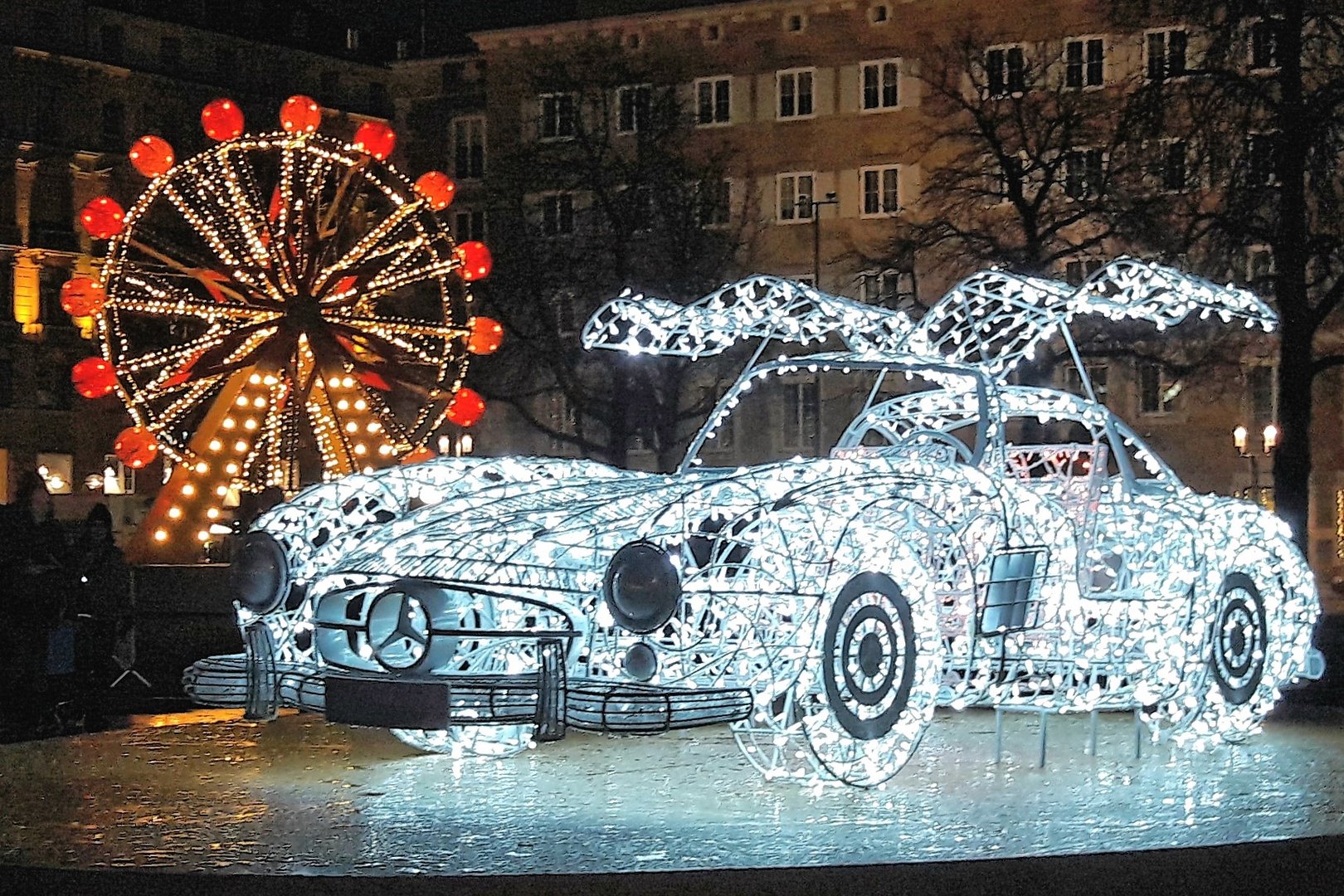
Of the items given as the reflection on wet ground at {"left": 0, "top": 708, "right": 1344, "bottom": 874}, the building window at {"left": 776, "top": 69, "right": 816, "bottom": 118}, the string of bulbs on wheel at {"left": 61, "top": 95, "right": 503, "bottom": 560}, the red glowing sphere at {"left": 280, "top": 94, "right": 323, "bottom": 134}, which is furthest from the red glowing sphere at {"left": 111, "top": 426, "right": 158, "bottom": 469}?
the building window at {"left": 776, "top": 69, "right": 816, "bottom": 118}

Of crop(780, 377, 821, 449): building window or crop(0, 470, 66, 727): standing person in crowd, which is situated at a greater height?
crop(780, 377, 821, 449): building window

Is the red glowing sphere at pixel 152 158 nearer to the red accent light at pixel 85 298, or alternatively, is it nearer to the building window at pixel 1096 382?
the red accent light at pixel 85 298

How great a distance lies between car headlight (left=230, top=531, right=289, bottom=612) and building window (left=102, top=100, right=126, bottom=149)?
52000 mm

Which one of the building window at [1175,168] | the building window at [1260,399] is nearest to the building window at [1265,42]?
the building window at [1175,168]

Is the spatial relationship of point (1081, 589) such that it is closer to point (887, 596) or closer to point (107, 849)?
point (887, 596)

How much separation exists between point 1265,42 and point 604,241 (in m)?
16.0

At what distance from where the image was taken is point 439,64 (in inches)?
2255

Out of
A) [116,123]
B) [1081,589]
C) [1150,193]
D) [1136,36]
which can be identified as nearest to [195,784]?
[1081,589]

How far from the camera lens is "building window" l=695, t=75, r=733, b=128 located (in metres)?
50.5

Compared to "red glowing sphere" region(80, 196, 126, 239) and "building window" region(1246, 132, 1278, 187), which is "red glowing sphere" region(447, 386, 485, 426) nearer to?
"red glowing sphere" region(80, 196, 126, 239)

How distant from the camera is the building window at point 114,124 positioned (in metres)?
59.2

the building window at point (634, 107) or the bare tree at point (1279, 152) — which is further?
the building window at point (634, 107)

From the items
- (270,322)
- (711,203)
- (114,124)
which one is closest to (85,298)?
(270,322)

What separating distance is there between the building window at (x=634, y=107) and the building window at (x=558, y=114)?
100cm
